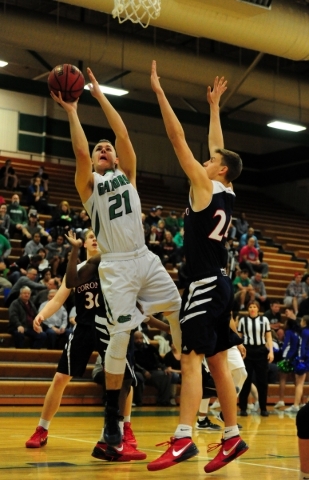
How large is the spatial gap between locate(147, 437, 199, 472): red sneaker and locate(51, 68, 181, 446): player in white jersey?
58 centimetres

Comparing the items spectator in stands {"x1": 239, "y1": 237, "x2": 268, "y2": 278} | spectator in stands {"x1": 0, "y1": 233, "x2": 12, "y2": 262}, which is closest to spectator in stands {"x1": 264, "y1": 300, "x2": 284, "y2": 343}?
spectator in stands {"x1": 239, "y1": 237, "x2": 268, "y2": 278}

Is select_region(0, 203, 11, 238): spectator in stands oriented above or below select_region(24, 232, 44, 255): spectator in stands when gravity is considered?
above

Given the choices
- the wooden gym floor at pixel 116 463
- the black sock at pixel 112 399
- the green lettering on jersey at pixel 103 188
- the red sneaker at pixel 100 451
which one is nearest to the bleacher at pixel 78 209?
the wooden gym floor at pixel 116 463

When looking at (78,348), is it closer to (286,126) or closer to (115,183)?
(115,183)

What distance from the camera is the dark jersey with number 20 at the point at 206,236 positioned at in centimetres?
576

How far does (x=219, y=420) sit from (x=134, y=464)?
217 inches

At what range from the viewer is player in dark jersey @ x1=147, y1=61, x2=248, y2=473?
5.58 meters

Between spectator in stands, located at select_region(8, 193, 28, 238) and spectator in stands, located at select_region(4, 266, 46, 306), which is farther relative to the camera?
spectator in stands, located at select_region(8, 193, 28, 238)

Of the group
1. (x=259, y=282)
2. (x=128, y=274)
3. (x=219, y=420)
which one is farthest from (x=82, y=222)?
(x=128, y=274)

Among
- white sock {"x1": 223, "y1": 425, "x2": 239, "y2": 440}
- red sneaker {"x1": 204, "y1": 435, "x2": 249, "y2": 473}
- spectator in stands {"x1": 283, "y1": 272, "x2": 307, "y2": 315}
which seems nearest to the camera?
red sneaker {"x1": 204, "y1": 435, "x2": 249, "y2": 473}

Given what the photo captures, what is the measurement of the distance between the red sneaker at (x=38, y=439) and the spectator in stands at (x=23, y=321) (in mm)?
6673

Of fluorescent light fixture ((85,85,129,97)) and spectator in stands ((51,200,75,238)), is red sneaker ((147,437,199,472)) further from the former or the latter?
fluorescent light fixture ((85,85,129,97))

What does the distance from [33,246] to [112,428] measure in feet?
37.4

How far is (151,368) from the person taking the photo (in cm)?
1377
